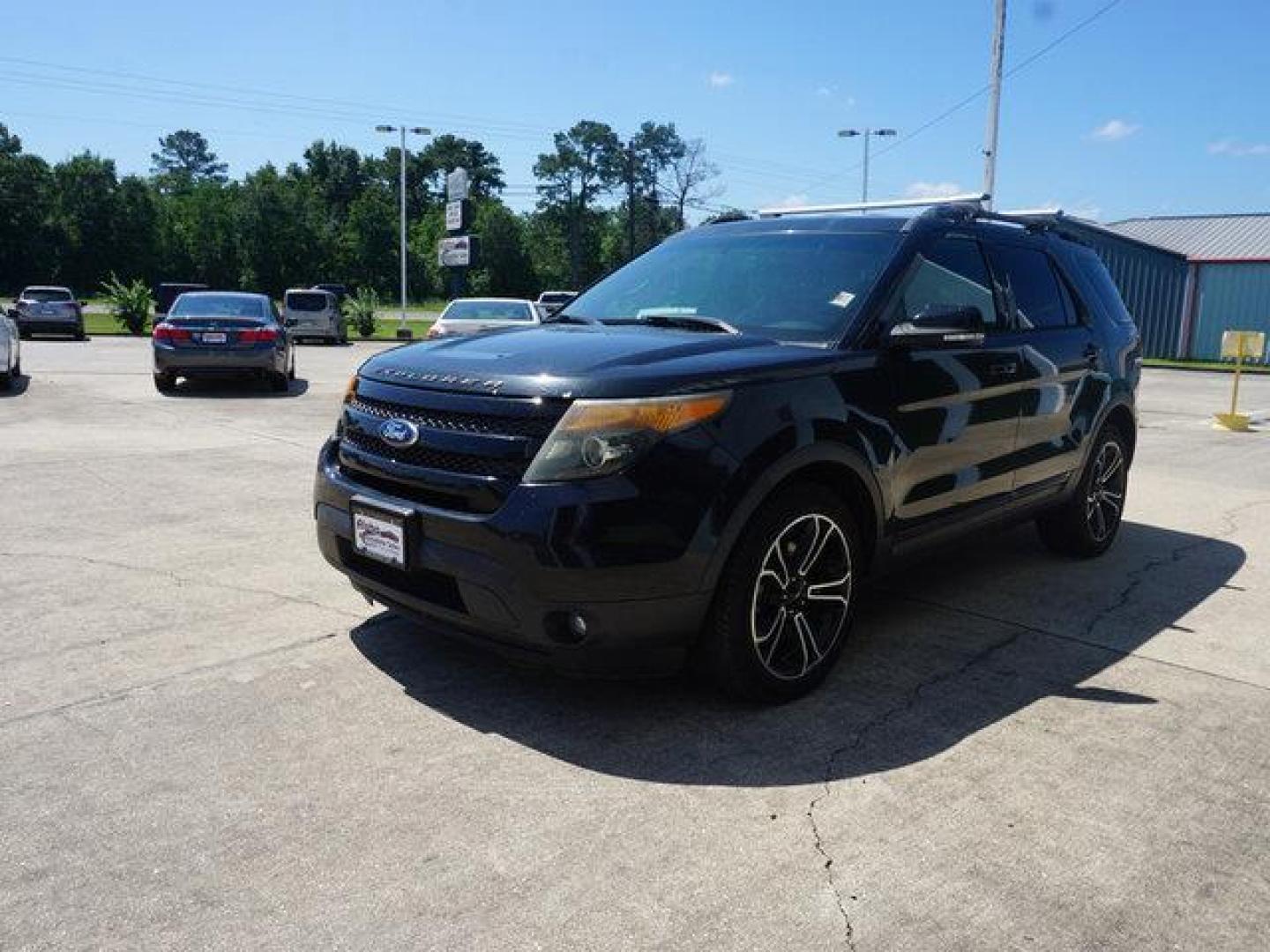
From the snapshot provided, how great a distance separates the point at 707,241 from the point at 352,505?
2228mm

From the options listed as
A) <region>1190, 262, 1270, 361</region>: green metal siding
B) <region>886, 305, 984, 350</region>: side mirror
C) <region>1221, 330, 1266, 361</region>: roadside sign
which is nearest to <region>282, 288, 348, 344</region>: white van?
<region>1221, 330, 1266, 361</region>: roadside sign

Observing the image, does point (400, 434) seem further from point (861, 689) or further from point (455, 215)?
point (455, 215)

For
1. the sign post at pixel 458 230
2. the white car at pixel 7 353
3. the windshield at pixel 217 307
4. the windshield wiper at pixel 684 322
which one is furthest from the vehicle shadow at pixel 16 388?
the sign post at pixel 458 230

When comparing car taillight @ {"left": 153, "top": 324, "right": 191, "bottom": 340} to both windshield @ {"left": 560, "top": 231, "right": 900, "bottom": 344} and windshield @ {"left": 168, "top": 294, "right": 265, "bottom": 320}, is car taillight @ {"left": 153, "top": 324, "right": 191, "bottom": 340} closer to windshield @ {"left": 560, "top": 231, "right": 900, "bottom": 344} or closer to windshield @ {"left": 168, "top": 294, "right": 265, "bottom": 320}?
windshield @ {"left": 168, "top": 294, "right": 265, "bottom": 320}

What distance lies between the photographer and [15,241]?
69.0 meters

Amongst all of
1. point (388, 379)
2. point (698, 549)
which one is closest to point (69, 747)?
point (388, 379)

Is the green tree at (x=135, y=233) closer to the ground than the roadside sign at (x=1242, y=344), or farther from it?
farther from it

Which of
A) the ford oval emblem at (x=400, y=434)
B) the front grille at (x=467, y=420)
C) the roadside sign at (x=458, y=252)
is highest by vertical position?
the roadside sign at (x=458, y=252)

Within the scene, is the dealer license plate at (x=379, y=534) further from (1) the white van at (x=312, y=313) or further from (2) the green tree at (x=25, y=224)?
(2) the green tree at (x=25, y=224)

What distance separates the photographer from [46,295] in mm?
28859

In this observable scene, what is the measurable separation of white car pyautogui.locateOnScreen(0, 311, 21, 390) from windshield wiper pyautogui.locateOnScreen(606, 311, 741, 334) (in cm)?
1252

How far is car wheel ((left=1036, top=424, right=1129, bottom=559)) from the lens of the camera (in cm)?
577

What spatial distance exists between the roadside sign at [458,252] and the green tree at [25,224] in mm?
38276

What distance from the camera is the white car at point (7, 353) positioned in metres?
13.7
